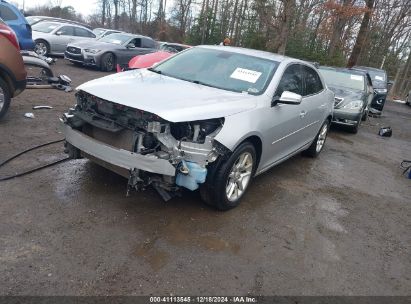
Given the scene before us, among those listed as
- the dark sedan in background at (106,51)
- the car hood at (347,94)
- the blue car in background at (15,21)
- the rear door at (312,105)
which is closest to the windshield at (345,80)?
the car hood at (347,94)

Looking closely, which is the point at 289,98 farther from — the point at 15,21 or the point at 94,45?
the point at 94,45

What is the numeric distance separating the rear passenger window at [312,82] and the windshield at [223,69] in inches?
38.6

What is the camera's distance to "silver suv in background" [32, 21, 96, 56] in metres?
15.1

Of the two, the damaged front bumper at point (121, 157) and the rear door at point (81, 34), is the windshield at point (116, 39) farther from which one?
the damaged front bumper at point (121, 157)

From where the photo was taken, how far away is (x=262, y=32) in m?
28.7

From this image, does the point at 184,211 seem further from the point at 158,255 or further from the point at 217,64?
the point at 217,64

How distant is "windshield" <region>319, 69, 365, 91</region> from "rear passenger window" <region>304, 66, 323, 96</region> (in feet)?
15.7

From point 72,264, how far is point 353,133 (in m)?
9.05

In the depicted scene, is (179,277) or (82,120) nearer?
(179,277)

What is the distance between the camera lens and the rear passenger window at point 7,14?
1059 centimetres

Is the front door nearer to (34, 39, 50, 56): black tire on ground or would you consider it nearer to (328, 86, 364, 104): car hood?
(328, 86, 364, 104): car hood

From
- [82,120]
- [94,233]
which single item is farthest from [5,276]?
[82,120]

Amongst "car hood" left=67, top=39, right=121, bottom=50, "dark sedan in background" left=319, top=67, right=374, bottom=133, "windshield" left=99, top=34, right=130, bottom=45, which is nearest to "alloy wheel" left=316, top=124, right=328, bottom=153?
"dark sedan in background" left=319, top=67, right=374, bottom=133

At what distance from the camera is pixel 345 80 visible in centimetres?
1101
